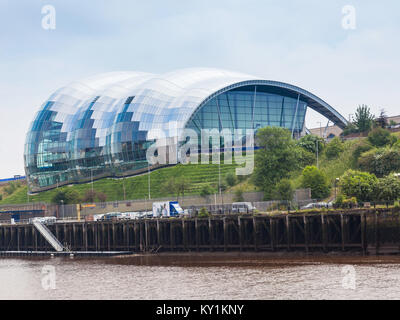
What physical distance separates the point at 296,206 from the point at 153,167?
151ft

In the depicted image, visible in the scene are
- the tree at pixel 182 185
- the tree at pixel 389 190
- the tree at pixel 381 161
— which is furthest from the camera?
the tree at pixel 182 185

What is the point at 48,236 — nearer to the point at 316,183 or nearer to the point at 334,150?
the point at 316,183

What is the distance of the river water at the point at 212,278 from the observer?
4172cm

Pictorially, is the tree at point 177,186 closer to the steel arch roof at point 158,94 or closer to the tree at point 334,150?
the steel arch roof at point 158,94

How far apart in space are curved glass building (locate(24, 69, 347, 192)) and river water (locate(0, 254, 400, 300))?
1933 inches

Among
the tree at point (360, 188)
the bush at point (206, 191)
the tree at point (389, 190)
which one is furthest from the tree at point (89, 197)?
the tree at point (389, 190)

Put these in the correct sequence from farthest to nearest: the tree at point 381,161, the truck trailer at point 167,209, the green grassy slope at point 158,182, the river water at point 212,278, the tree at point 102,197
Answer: the tree at point 102,197
the green grassy slope at point 158,182
the tree at point 381,161
the truck trailer at point 167,209
the river water at point 212,278

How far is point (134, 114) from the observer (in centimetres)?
11188

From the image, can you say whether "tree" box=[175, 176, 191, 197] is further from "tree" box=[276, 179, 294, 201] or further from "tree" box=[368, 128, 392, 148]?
"tree" box=[368, 128, 392, 148]

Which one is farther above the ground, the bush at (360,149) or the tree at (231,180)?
the bush at (360,149)

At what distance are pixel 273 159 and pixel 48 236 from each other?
87.1 feet

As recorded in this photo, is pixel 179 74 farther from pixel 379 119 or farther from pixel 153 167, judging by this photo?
pixel 379 119

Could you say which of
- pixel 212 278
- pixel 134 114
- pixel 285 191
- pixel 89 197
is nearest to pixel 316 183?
pixel 285 191

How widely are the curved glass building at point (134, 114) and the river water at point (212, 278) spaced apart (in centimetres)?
4909
